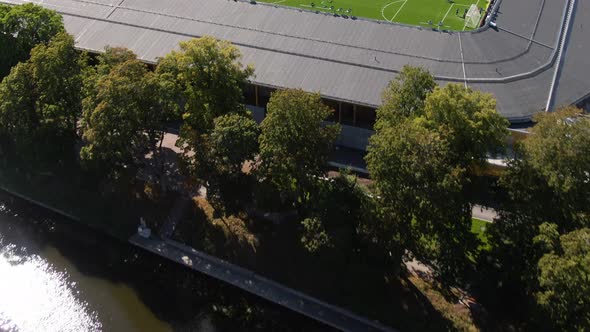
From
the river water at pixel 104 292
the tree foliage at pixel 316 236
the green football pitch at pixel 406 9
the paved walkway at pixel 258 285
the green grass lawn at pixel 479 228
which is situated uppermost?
the green football pitch at pixel 406 9

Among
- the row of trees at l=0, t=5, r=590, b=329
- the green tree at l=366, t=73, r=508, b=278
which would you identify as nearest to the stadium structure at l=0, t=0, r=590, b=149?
the row of trees at l=0, t=5, r=590, b=329

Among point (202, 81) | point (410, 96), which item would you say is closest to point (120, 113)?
point (202, 81)

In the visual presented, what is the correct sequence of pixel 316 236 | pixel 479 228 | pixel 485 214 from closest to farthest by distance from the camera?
pixel 316 236, pixel 479 228, pixel 485 214

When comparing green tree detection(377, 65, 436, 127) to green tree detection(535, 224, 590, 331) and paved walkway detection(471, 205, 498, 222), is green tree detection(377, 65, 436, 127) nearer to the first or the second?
paved walkway detection(471, 205, 498, 222)

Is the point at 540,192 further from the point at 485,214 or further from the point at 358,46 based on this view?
the point at 358,46

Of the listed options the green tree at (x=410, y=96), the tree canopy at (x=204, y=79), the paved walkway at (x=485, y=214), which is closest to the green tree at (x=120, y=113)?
the tree canopy at (x=204, y=79)

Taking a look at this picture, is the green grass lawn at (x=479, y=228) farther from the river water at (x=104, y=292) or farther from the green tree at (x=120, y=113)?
the green tree at (x=120, y=113)

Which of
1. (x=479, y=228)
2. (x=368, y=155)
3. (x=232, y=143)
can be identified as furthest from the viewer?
(x=479, y=228)
